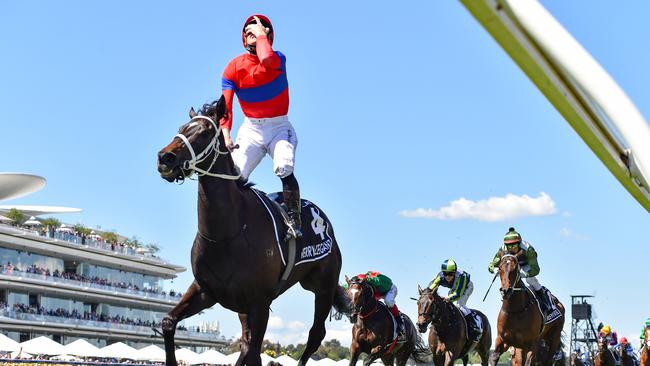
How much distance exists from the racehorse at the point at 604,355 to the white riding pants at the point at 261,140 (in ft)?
87.8

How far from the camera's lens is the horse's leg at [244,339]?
370 inches

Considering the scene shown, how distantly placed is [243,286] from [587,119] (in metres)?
6.68

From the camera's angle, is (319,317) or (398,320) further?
(398,320)

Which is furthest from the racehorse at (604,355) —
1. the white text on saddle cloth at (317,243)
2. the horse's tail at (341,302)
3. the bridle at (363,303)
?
the white text on saddle cloth at (317,243)

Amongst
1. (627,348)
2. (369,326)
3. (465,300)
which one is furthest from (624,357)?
(369,326)

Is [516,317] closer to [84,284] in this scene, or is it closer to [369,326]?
[369,326]

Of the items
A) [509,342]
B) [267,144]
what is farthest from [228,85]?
[509,342]

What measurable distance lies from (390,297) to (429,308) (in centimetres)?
196

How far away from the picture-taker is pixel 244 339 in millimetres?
9633

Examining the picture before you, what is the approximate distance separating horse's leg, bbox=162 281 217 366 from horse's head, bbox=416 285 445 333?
1158cm

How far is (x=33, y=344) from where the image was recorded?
203 feet

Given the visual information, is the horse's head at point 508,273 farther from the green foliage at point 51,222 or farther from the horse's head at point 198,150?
the green foliage at point 51,222

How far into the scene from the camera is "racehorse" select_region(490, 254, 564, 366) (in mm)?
18406

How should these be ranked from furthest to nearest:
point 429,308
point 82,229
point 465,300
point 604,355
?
1. point 82,229
2. point 604,355
3. point 465,300
4. point 429,308
